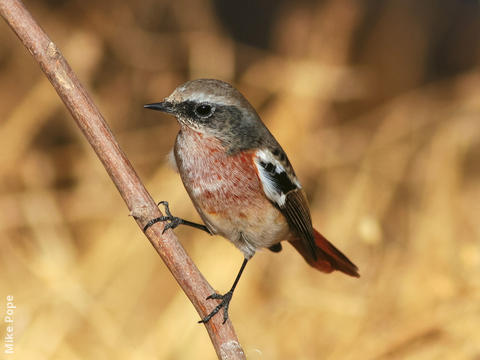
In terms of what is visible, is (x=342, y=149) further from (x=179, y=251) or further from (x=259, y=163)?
(x=179, y=251)

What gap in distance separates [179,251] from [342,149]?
121 inches

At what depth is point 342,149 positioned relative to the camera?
447 cm

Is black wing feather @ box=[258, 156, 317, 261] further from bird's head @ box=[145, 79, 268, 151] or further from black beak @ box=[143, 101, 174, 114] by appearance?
black beak @ box=[143, 101, 174, 114]

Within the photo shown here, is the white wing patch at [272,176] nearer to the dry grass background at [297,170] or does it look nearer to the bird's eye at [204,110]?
the bird's eye at [204,110]

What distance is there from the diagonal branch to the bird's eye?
50 cm

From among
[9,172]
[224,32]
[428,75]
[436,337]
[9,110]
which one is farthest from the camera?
[428,75]

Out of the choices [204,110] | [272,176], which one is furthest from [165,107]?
[272,176]

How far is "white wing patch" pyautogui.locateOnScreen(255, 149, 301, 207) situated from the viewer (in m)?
2.08

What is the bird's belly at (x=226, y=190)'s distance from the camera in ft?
6.56

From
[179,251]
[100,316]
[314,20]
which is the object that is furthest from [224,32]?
[179,251]

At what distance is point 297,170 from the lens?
4406 millimetres

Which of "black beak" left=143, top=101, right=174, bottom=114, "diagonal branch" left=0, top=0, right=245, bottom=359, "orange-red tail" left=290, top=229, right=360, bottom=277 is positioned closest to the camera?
"diagonal branch" left=0, top=0, right=245, bottom=359

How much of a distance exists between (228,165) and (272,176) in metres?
0.17

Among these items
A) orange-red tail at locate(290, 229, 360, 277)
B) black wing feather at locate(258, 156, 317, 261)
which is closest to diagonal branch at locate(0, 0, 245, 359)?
black wing feather at locate(258, 156, 317, 261)
